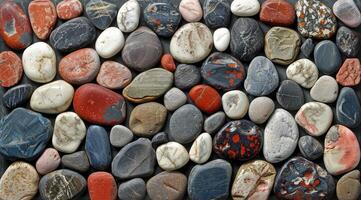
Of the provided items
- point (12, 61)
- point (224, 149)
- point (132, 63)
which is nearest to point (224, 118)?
point (224, 149)

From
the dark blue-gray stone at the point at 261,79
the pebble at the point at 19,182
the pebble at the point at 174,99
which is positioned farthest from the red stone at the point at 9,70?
the dark blue-gray stone at the point at 261,79

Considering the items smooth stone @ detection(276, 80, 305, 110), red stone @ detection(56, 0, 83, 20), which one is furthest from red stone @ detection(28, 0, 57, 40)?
smooth stone @ detection(276, 80, 305, 110)

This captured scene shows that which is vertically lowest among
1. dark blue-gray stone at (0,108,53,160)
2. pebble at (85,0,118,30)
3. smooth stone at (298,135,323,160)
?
dark blue-gray stone at (0,108,53,160)

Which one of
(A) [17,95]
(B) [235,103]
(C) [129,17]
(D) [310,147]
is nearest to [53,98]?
(A) [17,95]

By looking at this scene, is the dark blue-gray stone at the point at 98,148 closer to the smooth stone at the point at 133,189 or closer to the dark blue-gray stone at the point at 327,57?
the smooth stone at the point at 133,189

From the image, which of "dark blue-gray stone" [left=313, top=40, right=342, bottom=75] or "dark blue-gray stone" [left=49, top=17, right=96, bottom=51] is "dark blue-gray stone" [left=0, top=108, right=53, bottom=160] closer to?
"dark blue-gray stone" [left=49, top=17, right=96, bottom=51]

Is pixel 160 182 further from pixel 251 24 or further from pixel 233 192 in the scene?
pixel 251 24
